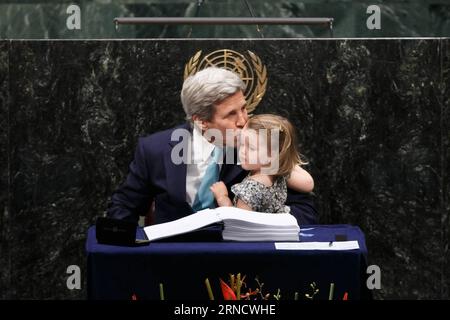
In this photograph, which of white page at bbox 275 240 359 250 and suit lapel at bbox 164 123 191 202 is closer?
white page at bbox 275 240 359 250

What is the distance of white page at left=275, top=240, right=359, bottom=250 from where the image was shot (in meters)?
3.68

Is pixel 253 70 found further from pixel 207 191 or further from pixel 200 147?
pixel 207 191

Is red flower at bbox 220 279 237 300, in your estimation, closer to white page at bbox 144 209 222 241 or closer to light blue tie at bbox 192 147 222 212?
white page at bbox 144 209 222 241

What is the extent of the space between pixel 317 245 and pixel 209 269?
39cm

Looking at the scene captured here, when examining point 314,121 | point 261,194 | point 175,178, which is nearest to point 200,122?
point 175,178

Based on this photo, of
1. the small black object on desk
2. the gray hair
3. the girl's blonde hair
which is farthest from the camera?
the gray hair

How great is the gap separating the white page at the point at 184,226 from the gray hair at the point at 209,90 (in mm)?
829

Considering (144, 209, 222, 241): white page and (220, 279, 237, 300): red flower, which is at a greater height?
(144, 209, 222, 241): white page

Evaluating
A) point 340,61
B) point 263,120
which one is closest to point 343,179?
point 340,61

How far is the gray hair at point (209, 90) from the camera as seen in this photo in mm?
4504

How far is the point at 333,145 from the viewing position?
5480mm

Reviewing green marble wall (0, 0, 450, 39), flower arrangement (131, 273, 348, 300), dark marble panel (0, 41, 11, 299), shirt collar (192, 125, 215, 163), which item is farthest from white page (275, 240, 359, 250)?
green marble wall (0, 0, 450, 39)

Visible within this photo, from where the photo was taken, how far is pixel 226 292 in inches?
145
